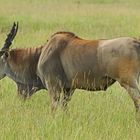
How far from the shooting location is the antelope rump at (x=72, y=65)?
587 centimetres

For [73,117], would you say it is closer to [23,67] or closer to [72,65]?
[72,65]

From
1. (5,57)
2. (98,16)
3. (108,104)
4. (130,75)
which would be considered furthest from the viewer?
(98,16)

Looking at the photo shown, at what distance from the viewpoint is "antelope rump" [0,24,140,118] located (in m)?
5.87

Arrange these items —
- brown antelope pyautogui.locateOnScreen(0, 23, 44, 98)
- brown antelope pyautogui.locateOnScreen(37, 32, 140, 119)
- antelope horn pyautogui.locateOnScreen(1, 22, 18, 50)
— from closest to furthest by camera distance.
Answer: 1. brown antelope pyautogui.locateOnScreen(37, 32, 140, 119)
2. brown antelope pyautogui.locateOnScreen(0, 23, 44, 98)
3. antelope horn pyautogui.locateOnScreen(1, 22, 18, 50)

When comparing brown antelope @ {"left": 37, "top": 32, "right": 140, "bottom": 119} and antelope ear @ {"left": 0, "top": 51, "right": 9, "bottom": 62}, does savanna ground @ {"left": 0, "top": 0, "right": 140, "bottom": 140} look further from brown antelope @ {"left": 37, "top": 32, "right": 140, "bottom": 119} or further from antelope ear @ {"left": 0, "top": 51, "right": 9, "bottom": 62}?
antelope ear @ {"left": 0, "top": 51, "right": 9, "bottom": 62}

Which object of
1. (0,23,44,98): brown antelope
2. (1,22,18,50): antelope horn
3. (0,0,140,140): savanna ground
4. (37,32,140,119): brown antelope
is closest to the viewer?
(0,0,140,140): savanna ground

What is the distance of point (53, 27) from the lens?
54.3 feet

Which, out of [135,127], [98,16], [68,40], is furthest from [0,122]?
[98,16]

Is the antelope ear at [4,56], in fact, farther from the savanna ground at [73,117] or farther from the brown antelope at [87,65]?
the brown antelope at [87,65]

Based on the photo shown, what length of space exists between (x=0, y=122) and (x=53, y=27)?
38.0ft

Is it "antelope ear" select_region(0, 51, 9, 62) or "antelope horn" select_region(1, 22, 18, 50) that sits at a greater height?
"antelope horn" select_region(1, 22, 18, 50)

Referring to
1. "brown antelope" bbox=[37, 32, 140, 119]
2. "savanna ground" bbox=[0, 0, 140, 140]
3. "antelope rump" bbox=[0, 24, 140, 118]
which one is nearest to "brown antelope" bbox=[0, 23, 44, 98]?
"antelope rump" bbox=[0, 24, 140, 118]

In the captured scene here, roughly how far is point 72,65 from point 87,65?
0.86ft

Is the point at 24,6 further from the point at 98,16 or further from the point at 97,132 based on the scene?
the point at 97,132
